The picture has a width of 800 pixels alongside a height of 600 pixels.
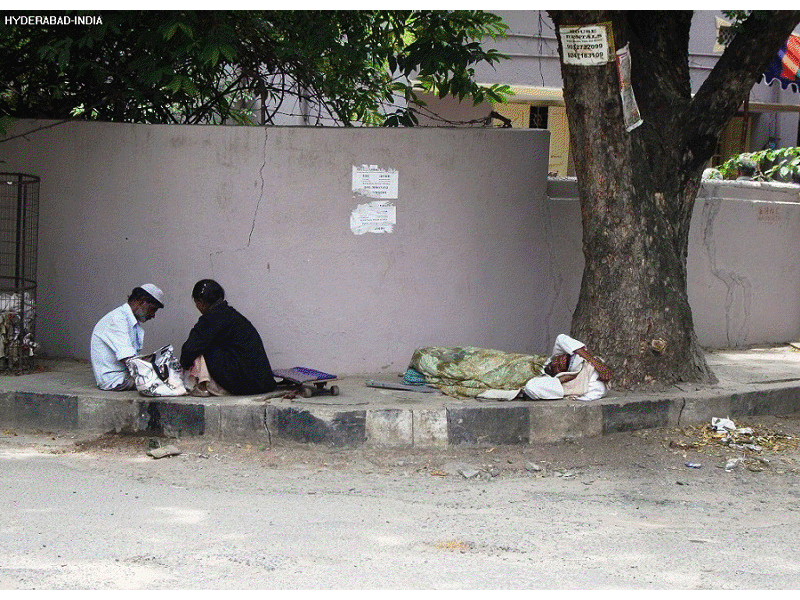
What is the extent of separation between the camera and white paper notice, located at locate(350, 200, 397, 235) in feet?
25.4

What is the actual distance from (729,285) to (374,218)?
11.9ft

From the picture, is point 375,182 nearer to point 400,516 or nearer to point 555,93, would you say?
point 400,516

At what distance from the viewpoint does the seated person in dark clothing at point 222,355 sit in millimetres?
6844

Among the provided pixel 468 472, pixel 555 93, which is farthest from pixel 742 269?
pixel 555 93

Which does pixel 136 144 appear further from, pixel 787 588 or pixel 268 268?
pixel 787 588

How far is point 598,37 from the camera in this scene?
22.6 feet

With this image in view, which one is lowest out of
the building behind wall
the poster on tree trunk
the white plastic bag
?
the white plastic bag

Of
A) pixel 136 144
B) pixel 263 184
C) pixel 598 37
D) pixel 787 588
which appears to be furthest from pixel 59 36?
pixel 787 588

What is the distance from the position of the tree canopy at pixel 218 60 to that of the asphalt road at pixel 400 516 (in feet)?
10.1

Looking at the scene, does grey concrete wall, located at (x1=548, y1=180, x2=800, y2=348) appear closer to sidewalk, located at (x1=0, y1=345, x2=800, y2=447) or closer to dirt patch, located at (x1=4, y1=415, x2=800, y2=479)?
sidewalk, located at (x1=0, y1=345, x2=800, y2=447)

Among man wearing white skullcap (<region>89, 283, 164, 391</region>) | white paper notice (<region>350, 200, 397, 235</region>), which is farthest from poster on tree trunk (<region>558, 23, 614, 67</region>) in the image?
man wearing white skullcap (<region>89, 283, 164, 391</region>)

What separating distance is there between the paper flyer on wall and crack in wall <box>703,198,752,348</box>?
2472mm

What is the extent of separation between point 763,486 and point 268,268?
3.80m

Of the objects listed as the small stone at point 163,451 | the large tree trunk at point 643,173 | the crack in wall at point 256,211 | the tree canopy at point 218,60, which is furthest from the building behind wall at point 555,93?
the small stone at point 163,451
